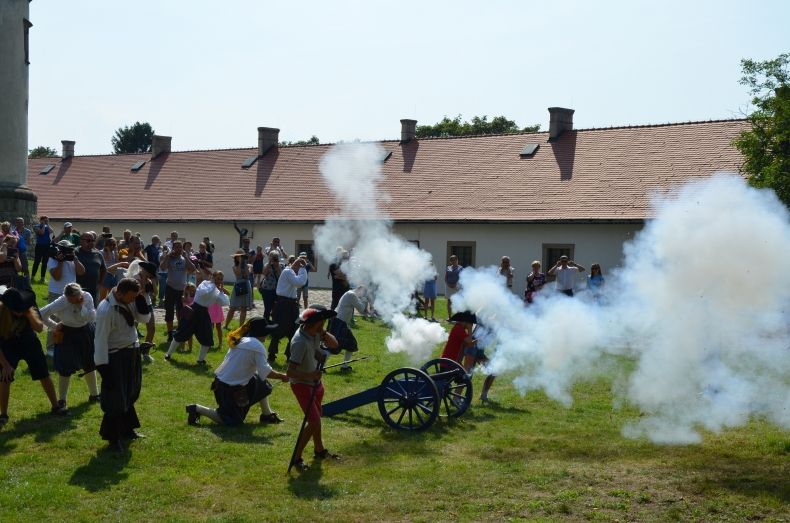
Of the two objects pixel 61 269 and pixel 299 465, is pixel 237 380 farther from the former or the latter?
pixel 61 269

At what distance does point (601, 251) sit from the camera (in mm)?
29844

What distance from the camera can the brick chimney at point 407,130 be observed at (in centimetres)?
3859

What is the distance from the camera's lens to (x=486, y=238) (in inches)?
1280

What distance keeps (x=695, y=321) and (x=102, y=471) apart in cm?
629

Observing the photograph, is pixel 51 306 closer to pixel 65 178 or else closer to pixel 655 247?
pixel 655 247

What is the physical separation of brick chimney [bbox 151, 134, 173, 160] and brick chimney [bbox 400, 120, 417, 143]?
13968 millimetres

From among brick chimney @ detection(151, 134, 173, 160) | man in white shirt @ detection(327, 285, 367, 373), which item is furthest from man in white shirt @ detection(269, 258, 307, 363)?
brick chimney @ detection(151, 134, 173, 160)

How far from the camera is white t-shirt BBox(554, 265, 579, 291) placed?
67.3 ft

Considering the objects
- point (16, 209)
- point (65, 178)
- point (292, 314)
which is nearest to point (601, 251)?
point (292, 314)

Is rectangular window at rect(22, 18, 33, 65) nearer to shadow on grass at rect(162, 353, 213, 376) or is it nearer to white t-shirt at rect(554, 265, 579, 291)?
shadow on grass at rect(162, 353, 213, 376)

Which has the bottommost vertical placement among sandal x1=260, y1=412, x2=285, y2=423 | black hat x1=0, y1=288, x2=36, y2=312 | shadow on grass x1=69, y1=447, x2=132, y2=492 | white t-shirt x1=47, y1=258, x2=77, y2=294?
shadow on grass x1=69, y1=447, x2=132, y2=492

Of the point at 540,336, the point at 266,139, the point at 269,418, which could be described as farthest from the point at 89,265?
the point at 266,139

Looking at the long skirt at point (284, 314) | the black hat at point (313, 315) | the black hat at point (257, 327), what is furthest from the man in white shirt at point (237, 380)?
the long skirt at point (284, 314)

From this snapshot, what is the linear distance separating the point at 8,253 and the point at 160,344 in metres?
3.70
